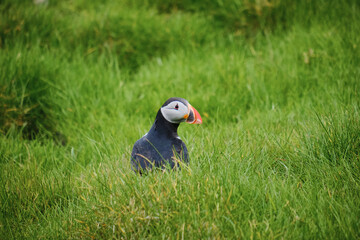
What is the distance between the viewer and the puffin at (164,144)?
1986 mm

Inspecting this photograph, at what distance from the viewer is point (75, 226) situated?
1891 millimetres

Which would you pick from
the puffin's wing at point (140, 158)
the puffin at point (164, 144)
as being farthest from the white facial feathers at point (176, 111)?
the puffin's wing at point (140, 158)

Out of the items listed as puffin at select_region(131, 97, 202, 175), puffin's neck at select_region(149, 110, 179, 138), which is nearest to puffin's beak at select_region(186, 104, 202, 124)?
puffin at select_region(131, 97, 202, 175)

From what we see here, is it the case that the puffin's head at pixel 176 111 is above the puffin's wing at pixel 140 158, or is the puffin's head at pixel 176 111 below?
above

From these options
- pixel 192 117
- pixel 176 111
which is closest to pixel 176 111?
pixel 176 111

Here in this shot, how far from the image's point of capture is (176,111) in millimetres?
Answer: 1941

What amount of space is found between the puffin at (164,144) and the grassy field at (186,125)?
102mm

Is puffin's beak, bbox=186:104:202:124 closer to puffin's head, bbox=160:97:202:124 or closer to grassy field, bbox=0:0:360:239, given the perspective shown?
puffin's head, bbox=160:97:202:124

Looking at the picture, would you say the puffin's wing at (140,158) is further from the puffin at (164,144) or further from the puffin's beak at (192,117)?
the puffin's beak at (192,117)

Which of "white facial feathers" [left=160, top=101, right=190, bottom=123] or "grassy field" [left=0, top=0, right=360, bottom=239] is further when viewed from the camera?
"white facial feathers" [left=160, top=101, right=190, bottom=123]

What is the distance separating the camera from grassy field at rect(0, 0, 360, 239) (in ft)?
5.85

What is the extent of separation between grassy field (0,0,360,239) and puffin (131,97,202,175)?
0.10 metres

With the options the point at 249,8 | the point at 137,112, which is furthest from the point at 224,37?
the point at 137,112

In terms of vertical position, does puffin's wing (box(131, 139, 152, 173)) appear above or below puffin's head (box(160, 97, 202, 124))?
below
